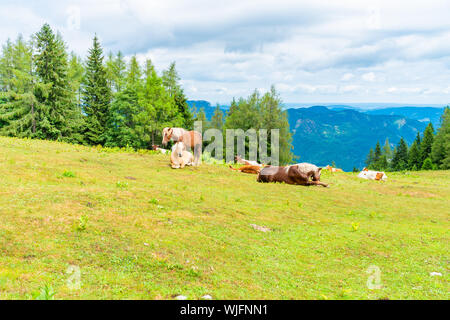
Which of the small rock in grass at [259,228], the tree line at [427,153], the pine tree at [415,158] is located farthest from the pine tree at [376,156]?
the small rock in grass at [259,228]

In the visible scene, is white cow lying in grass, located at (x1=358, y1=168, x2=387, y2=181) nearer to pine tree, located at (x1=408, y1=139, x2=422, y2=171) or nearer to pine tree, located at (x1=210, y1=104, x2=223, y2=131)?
pine tree, located at (x1=210, y1=104, x2=223, y2=131)

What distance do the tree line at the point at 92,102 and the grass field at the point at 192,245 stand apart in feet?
133

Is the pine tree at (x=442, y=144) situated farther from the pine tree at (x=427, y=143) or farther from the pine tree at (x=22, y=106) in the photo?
the pine tree at (x=22, y=106)

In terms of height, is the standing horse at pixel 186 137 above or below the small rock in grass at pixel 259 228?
above

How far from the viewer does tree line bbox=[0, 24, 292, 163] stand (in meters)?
48.0

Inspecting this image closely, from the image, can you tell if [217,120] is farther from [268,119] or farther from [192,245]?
[192,245]

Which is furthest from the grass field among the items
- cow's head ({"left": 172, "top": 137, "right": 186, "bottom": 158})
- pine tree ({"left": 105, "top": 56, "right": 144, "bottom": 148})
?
pine tree ({"left": 105, "top": 56, "right": 144, "bottom": 148})

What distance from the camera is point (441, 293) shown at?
6238 mm

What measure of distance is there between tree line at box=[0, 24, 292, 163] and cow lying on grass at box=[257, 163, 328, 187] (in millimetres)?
34564

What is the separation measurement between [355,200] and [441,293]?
36.1 feet

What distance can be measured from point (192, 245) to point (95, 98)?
57.7 metres

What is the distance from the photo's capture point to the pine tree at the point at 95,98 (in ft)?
184

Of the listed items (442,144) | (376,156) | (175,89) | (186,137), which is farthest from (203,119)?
(376,156)

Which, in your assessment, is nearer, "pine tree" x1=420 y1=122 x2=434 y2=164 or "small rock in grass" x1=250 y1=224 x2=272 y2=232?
"small rock in grass" x1=250 y1=224 x2=272 y2=232
